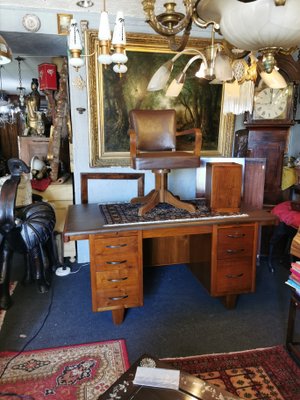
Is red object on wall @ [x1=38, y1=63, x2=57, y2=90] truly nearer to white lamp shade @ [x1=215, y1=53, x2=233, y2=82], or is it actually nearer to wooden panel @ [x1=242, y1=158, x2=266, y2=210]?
wooden panel @ [x1=242, y1=158, x2=266, y2=210]

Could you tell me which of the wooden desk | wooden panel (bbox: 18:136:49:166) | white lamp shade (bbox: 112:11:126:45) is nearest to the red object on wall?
wooden panel (bbox: 18:136:49:166)

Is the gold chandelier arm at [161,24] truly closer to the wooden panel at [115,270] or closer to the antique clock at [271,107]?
the wooden panel at [115,270]

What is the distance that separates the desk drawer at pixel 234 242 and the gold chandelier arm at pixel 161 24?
138 cm

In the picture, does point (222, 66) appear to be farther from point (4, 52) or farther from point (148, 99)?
point (148, 99)

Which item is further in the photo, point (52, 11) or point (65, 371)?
point (52, 11)

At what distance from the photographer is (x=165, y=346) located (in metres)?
2.04

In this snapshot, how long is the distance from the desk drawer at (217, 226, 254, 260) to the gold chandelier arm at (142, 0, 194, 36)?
1385mm

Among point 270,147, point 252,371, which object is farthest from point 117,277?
point 270,147

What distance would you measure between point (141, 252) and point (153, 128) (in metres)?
1.13

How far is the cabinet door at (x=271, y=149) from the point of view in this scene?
3.16 meters

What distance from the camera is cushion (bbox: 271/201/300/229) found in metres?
Answer: 2.62

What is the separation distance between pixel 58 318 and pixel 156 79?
1861mm

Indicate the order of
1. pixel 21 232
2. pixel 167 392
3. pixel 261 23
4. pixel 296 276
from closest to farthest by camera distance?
pixel 261 23, pixel 167 392, pixel 296 276, pixel 21 232

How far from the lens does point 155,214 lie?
2404mm
